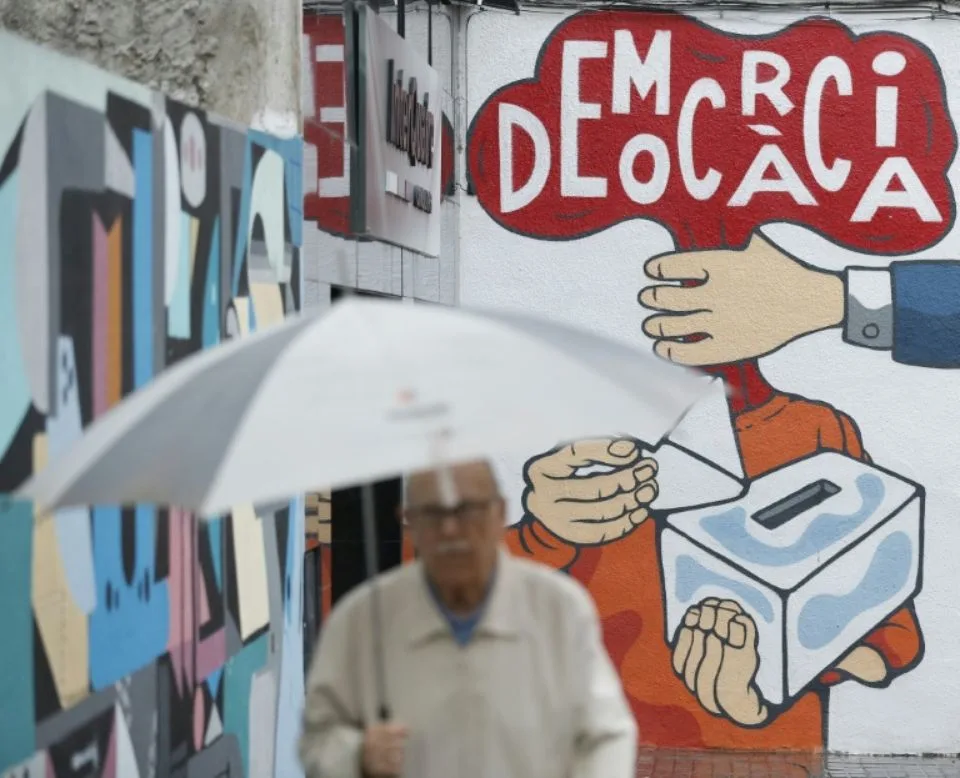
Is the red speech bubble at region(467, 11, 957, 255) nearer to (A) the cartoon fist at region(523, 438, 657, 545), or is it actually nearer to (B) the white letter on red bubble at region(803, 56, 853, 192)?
(B) the white letter on red bubble at region(803, 56, 853, 192)

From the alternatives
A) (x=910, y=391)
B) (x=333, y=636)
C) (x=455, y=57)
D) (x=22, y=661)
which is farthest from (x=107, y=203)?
(x=910, y=391)

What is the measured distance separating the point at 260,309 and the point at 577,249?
3.66 m

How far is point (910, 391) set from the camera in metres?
9.72

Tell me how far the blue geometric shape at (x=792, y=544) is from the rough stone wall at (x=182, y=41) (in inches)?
167

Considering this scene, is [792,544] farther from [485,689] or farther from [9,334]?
[485,689]

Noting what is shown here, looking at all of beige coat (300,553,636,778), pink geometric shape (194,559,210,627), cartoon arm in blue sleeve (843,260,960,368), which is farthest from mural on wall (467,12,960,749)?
beige coat (300,553,636,778)

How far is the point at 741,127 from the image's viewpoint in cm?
975

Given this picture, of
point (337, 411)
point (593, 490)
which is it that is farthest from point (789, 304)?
point (337, 411)

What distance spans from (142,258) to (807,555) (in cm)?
543

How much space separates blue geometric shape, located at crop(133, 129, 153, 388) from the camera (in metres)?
5.13

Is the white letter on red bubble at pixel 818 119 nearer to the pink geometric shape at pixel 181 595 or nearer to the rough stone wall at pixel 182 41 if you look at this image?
the rough stone wall at pixel 182 41

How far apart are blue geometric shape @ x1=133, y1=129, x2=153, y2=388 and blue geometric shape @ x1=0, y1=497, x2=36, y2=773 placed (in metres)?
0.94

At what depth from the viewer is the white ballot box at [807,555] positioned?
9742mm

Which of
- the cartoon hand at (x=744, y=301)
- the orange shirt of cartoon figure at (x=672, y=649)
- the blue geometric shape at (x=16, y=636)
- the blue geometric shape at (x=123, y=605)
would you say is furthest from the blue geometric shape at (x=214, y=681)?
the cartoon hand at (x=744, y=301)
